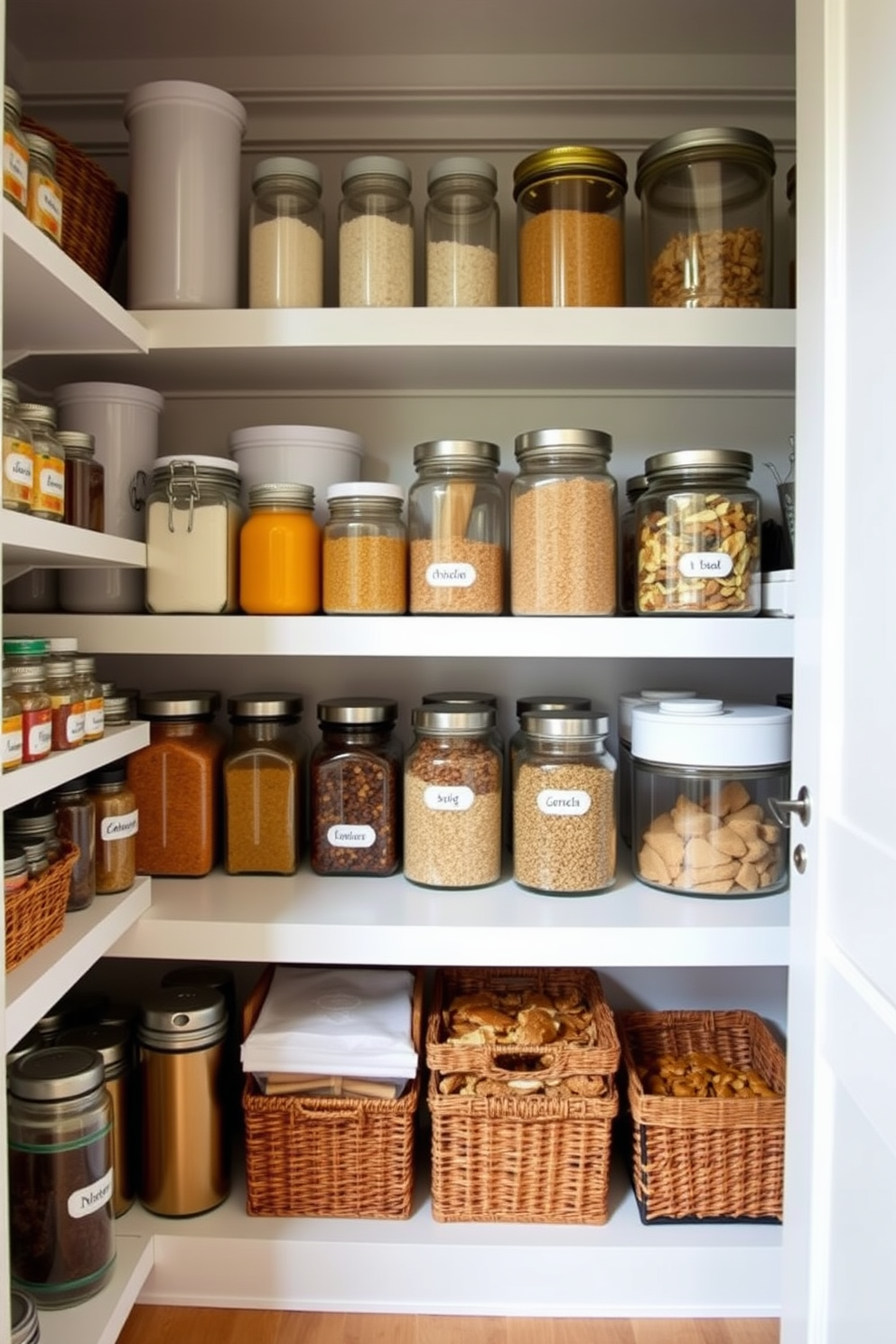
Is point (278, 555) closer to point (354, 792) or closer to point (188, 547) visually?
point (188, 547)

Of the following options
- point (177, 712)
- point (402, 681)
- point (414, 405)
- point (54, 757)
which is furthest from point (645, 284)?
point (54, 757)

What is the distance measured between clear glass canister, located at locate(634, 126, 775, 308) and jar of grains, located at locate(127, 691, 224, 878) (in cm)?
92

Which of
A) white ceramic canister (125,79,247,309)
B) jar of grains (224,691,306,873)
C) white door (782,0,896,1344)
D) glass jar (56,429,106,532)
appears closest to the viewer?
white door (782,0,896,1344)

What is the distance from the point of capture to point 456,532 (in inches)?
50.4

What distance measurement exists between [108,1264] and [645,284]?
149 centimetres

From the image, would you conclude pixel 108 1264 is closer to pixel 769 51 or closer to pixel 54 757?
pixel 54 757

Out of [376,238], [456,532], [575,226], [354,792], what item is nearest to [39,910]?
[354,792]

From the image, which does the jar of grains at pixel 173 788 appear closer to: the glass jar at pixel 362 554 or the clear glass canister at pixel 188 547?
the clear glass canister at pixel 188 547

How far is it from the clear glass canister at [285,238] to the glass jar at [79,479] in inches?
12.8

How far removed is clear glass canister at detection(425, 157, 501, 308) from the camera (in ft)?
4.24

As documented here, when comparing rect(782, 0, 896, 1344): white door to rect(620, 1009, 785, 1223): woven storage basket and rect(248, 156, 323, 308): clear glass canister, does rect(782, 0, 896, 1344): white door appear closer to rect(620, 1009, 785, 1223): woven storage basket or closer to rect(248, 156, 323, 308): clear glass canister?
rect(620, 1009, 785, 1223): woven storage basket

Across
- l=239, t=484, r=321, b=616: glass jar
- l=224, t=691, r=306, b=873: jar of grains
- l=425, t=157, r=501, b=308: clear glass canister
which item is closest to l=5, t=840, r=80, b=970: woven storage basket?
l=224, t=691, r=306, b=873: jar of grains

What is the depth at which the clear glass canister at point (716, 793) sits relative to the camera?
1.26 metres

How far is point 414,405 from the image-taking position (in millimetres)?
1535
